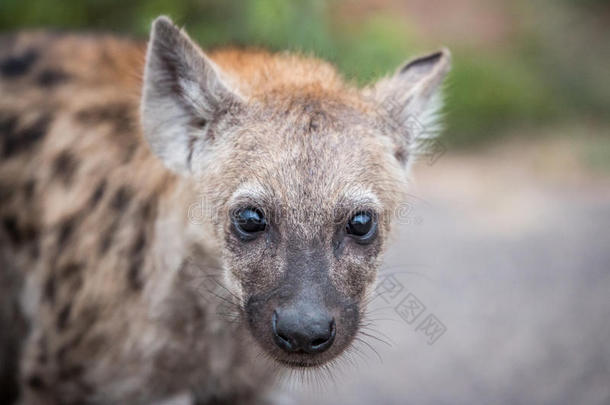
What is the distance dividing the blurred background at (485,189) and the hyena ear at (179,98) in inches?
38.7

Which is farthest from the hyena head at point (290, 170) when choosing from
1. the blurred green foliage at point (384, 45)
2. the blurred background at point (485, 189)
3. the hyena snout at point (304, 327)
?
the blurred green foliage at point (384, 45)

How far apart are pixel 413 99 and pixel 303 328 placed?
1181 millimetres

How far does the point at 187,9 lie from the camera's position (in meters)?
6.50

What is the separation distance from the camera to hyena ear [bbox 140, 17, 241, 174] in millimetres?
2861

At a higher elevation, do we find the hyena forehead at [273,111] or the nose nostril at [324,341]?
the hyena forehead at [273,111]

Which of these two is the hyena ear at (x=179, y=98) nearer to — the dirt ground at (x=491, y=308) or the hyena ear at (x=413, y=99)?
the hyena ear at (x=413, y=99)

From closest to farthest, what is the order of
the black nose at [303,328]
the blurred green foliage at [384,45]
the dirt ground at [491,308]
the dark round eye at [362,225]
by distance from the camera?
the black nose at [303,328] < the dark round eye at [362,225] < the dirt ground at [491,308] < the blurred green foliage at [384,45]

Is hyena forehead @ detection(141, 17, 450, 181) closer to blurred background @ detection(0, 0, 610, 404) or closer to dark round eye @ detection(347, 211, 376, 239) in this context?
dark round eye @ detection(347, 211, 376, 239)

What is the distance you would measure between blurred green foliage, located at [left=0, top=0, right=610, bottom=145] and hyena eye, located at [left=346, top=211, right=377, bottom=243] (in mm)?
1909

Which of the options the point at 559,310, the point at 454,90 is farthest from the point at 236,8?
the point at 559,310

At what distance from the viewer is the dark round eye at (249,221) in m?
Answer: 2.73

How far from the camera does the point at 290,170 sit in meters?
2.71

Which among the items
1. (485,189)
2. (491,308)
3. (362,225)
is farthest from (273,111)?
(485,189)

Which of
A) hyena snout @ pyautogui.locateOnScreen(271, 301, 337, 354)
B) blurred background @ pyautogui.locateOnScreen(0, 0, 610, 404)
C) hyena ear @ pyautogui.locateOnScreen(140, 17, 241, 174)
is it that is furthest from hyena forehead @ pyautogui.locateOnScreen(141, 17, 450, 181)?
hyena snout @ pyautogui.locateOnScreen(271, 301, 337, 354)
